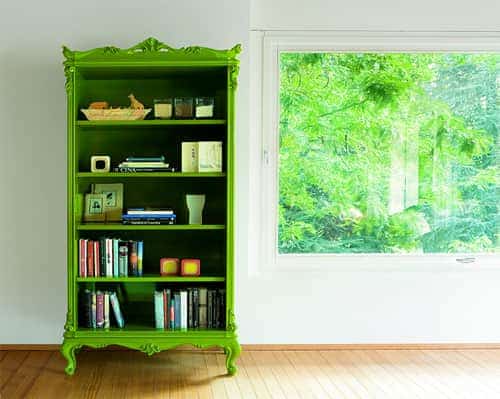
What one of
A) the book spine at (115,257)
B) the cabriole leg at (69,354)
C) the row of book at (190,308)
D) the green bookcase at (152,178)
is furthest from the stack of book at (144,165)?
the cabriole leg at (69,354)

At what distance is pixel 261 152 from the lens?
4.32 m

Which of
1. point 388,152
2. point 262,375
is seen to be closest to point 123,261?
point 262,375

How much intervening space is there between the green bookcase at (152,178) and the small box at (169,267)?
0.21ft

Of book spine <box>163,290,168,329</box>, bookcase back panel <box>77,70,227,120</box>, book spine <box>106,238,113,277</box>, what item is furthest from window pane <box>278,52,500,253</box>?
book spine <box>106,238,113,277</box>

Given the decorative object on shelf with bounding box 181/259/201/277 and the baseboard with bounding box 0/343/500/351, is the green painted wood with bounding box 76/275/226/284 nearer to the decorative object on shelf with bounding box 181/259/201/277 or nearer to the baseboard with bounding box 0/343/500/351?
the decorative object on shelf with bounding box 181/259/201/277

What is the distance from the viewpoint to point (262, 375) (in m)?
3.76

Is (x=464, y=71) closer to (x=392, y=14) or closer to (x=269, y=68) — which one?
(x=392, y=14)

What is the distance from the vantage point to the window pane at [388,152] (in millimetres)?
4402

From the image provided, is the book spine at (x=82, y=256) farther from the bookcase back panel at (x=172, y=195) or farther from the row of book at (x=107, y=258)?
the bookcase back panel at (x=172, y=195)

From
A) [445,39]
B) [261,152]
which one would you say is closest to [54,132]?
[261,152]

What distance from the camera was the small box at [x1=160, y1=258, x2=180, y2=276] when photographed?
385 cm

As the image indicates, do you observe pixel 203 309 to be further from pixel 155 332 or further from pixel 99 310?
pixel 99 310

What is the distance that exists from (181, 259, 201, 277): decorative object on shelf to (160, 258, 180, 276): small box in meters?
0.06

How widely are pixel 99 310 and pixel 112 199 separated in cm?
67
